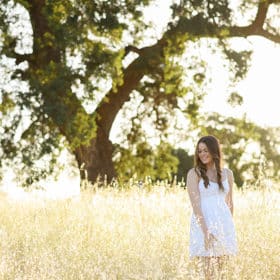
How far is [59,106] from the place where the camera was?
52.0 ft

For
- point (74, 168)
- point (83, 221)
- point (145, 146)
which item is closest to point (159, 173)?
point (145, 146)

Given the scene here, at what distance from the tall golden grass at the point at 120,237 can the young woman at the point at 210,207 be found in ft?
0.64

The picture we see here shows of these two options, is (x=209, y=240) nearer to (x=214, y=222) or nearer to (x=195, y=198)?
(x=214, y=222)

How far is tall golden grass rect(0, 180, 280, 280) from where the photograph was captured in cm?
752

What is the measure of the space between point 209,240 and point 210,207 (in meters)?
0.33

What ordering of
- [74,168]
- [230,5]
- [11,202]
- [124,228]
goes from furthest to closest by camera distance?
[74,168]
[230,5]
[11,202]
[124,228]

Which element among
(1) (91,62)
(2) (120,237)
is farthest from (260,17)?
(2) (120,237)

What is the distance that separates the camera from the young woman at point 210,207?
6.60 metres

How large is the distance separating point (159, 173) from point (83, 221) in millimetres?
11736

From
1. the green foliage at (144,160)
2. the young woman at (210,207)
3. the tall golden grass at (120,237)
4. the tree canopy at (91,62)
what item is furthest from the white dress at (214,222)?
the green foliage at (144,160)

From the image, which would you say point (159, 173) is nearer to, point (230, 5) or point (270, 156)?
point (230, 5)

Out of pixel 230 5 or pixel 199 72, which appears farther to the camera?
pixel 199 72

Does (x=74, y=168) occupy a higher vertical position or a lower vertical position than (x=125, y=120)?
lower

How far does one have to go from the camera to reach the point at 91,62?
1677 centimetres
